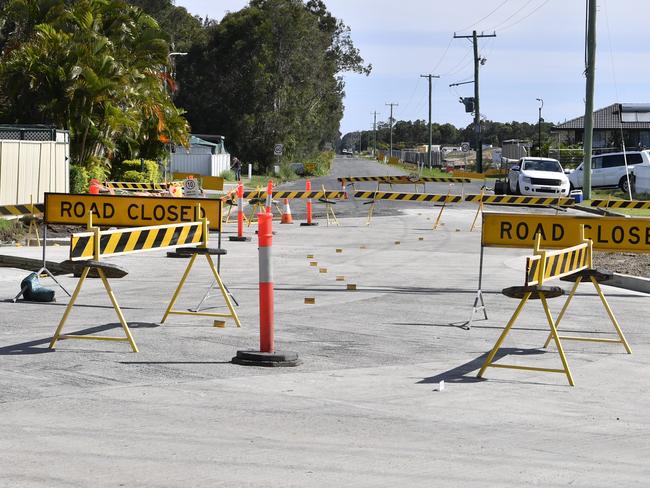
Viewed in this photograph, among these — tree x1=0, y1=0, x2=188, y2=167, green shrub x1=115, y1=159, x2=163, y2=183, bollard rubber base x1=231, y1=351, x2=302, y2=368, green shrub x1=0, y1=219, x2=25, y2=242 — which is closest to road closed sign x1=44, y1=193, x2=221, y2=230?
bollard rubber base x1=231, y1=351, x2=302, y2=368

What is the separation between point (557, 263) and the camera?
10609mm

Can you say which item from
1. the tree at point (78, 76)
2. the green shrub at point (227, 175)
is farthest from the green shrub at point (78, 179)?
the green shrub at point (227, 175)

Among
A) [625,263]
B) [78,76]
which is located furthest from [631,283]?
[78,76]

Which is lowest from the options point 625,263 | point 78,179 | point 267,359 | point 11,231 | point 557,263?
point 267,359

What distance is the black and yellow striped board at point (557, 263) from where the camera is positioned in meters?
9.73

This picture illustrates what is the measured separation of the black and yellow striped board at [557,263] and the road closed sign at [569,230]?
267cm

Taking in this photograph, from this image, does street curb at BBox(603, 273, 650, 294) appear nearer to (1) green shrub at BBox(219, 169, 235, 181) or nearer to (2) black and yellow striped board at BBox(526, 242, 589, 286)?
(2) black and yellow striped board at BBox(526, 242, 589, 286)

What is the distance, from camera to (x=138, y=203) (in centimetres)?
1473

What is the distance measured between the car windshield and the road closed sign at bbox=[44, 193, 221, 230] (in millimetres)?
32524

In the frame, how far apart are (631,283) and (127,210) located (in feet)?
24.8

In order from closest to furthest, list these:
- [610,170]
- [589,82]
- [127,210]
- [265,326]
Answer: [265,326]
[127,210]
[589,82]
[610,170]

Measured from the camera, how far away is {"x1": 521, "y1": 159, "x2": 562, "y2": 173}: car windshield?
46.0 metres

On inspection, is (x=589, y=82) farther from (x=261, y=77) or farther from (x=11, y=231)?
(x=261, y=77)

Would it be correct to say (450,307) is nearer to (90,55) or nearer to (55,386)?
(55,386)
